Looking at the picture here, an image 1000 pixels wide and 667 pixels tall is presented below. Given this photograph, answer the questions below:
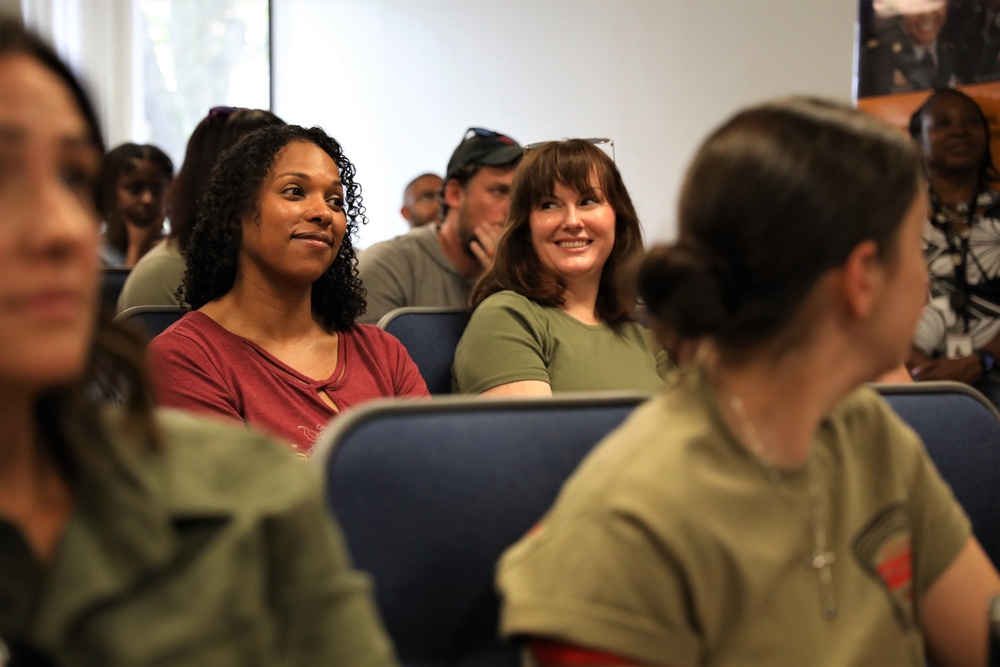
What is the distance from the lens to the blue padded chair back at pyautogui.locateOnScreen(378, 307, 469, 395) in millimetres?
2316

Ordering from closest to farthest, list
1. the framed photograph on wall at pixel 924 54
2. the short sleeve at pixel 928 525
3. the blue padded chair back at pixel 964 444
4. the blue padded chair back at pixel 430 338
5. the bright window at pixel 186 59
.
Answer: the short sleeve at pixel 928 525 < the blue padded chair back at pixel 964 444 < the blue padded chair back at pixel 430 338 < the framed photograph on wall at pixel 924 54 < the bright window at pixel 186 59

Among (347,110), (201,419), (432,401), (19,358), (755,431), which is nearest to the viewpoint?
(19,358)

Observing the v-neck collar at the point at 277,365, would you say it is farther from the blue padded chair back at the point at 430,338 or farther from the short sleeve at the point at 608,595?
the short sleeve at the point at 608,595

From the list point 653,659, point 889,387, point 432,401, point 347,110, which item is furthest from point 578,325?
point 347,110

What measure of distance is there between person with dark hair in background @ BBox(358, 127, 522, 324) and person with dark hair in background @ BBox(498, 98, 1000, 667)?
194 cm

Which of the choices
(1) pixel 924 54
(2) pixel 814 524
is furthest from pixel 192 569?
(1) pixel 924 54

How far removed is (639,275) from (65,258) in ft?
1.73

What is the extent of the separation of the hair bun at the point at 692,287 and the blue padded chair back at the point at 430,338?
139 cm

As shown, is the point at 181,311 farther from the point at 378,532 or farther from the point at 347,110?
the point at 347,110

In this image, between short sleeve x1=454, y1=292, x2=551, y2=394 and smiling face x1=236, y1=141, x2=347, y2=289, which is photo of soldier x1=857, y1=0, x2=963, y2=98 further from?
smiling face x1=236, y1=141, x2=347, y2=289

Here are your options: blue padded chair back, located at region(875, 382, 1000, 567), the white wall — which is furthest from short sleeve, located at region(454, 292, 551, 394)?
the white wall

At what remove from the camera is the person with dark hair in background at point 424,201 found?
5.12 meters

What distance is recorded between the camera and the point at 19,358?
2.10ft

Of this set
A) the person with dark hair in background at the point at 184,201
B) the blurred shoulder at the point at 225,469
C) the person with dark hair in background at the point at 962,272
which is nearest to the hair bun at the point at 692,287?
the blurred shoulder at the point at 225,469
